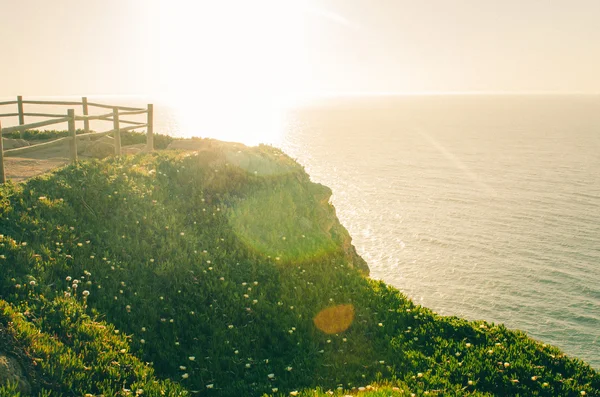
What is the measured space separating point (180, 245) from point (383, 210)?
48.8 metres

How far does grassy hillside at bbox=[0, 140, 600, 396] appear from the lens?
29.3 feet

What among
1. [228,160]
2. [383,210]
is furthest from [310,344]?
[383,210]

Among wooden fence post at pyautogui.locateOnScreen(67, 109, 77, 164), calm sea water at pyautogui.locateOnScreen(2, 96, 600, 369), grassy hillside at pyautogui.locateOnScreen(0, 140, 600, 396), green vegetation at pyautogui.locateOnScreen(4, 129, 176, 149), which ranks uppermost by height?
wooden fence post at pyautogui.locateOnScreen(67, 109, 77, 164)

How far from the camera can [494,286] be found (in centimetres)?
3847

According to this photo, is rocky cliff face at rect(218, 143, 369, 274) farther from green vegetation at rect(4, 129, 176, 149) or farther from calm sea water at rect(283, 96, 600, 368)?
calm sea water at rect(283, 96, 600, 368)

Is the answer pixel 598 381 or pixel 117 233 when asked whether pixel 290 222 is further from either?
pixel 598 381

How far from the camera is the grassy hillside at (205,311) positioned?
8.94 m

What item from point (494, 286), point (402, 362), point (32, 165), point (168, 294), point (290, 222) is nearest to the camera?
point (402, 362)

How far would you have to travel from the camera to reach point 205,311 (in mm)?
11602

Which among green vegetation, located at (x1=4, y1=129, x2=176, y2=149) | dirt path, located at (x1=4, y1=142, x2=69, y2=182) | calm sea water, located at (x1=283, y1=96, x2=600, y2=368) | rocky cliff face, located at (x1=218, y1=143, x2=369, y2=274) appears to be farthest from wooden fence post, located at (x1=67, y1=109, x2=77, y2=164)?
calm sea water, located at (x1=283, y1=96, x2=600, y2=368)

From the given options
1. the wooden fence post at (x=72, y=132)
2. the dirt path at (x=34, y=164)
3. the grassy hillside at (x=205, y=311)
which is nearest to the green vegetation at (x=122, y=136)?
the dirt path at (x=34, y=164)

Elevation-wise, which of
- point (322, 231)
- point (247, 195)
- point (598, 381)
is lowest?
point (598, 381)

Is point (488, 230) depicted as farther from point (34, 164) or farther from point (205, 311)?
point (205, 311)

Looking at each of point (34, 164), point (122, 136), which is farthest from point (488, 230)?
point (34, 164)
